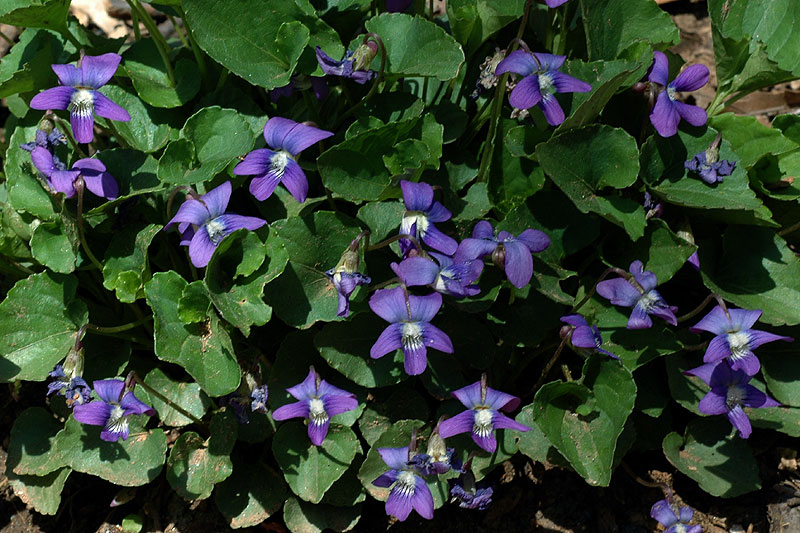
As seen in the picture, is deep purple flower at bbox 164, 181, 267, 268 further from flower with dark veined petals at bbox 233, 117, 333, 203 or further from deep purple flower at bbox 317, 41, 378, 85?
deep purple flower at bbox 317, 41, 378, 85

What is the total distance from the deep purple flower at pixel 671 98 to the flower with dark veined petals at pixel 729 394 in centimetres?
84

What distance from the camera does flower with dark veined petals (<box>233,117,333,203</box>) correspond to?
265cm

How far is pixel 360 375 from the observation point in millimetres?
2840

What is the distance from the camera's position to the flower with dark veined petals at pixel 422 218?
2609mm

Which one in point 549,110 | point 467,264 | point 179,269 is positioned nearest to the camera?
point 467,264

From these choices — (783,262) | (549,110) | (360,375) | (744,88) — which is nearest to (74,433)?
(360,375)

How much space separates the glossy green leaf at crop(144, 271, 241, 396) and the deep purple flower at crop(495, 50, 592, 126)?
126 cm

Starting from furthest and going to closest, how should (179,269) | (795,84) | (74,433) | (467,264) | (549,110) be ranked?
(795,84)
(179,269)
(74,433)
(549,110)
(467,264)

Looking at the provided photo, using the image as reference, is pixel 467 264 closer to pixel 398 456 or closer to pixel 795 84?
pixel 398 456

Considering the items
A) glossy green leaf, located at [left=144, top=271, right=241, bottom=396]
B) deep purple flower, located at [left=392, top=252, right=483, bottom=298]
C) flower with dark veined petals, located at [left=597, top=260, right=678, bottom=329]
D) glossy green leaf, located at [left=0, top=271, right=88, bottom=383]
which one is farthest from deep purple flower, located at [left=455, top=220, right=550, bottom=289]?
glossy green leaf, located at [left=0, top=271, right=88, bottom=383]

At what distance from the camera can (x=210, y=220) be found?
105 inches

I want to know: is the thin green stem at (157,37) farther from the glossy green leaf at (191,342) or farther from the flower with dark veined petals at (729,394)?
the flower with dark veined petals at (729,394)

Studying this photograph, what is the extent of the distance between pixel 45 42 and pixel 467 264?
6.76 feet

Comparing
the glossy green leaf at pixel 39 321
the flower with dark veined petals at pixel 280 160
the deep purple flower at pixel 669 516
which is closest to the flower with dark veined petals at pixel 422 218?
the flower with dark veined petals at pixel 280 160
